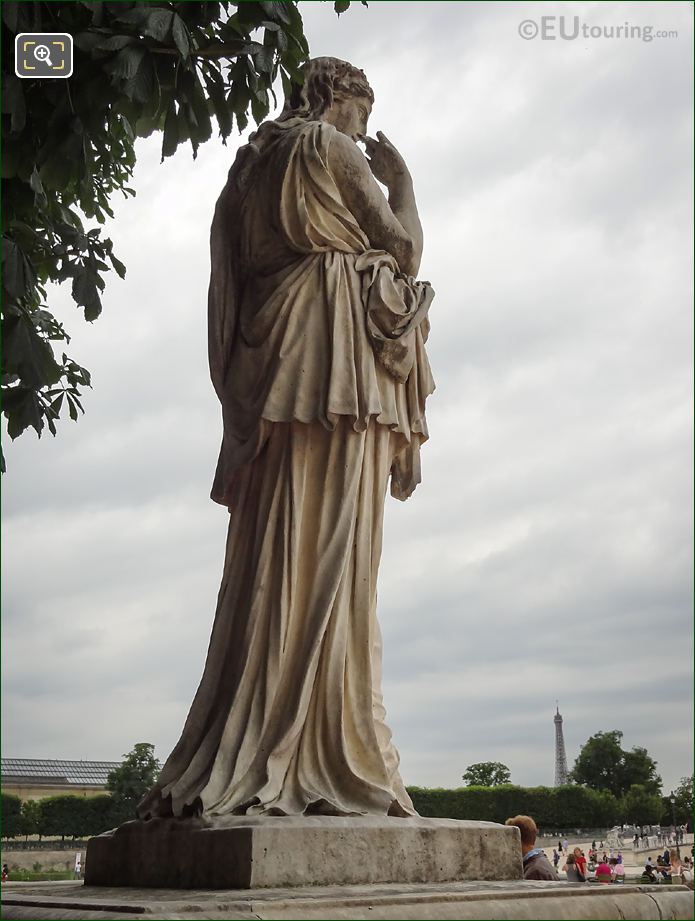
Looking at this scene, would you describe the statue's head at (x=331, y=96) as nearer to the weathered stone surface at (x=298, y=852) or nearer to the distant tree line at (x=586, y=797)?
the weathered stone surface at (x=298, y=852)

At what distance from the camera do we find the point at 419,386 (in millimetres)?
5902

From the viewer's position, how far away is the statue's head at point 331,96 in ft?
20.1

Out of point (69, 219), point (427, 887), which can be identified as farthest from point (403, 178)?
point (427, 887)

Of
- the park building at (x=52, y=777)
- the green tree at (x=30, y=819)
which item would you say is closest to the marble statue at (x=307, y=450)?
the green tree at (x=30, y=819)

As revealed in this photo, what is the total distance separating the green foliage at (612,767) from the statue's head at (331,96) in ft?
235

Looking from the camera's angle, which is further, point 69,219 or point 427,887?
point 69,219

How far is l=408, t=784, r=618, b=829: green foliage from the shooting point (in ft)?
177

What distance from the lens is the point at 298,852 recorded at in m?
4.18

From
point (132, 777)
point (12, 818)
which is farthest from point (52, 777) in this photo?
point (132, 777)

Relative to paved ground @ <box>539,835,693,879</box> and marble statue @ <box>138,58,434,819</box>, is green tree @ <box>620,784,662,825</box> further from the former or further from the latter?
marble statue @ <box>138,58,434,819</box>

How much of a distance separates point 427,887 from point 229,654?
153 cm

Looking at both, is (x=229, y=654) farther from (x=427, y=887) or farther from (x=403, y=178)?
(x=403, y=178)

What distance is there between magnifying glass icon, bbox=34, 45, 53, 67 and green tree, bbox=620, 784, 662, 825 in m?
67.2

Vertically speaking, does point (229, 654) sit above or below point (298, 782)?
above
